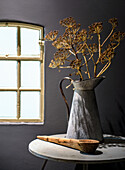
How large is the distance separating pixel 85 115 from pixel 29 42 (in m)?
1.01

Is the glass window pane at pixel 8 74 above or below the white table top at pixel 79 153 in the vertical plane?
above

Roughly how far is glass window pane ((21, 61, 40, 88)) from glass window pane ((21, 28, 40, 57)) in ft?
0.33

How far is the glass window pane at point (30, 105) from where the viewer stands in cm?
206

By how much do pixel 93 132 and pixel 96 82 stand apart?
0.30 meters

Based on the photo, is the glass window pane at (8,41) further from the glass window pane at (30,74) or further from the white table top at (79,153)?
the white table top at (79,153)

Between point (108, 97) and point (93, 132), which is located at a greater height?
point (108, 97)

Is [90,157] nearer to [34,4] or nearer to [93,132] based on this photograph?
[93,132]

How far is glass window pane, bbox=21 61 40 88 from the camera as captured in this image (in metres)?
2.07

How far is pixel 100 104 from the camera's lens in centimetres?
191

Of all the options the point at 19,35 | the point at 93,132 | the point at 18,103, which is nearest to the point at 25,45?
the point at 19,35

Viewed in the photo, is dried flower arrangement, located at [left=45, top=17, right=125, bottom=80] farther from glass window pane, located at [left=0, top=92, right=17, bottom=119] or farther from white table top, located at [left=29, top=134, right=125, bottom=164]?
glass window pane, located at [left=0, top=92, right=17, bottom=119]

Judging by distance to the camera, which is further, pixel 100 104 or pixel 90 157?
pixel 100 104

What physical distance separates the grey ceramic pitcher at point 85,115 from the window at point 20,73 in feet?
2.25

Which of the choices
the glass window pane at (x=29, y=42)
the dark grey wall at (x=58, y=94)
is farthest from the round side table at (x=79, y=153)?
the glass window pane at (x=29, y=42)
